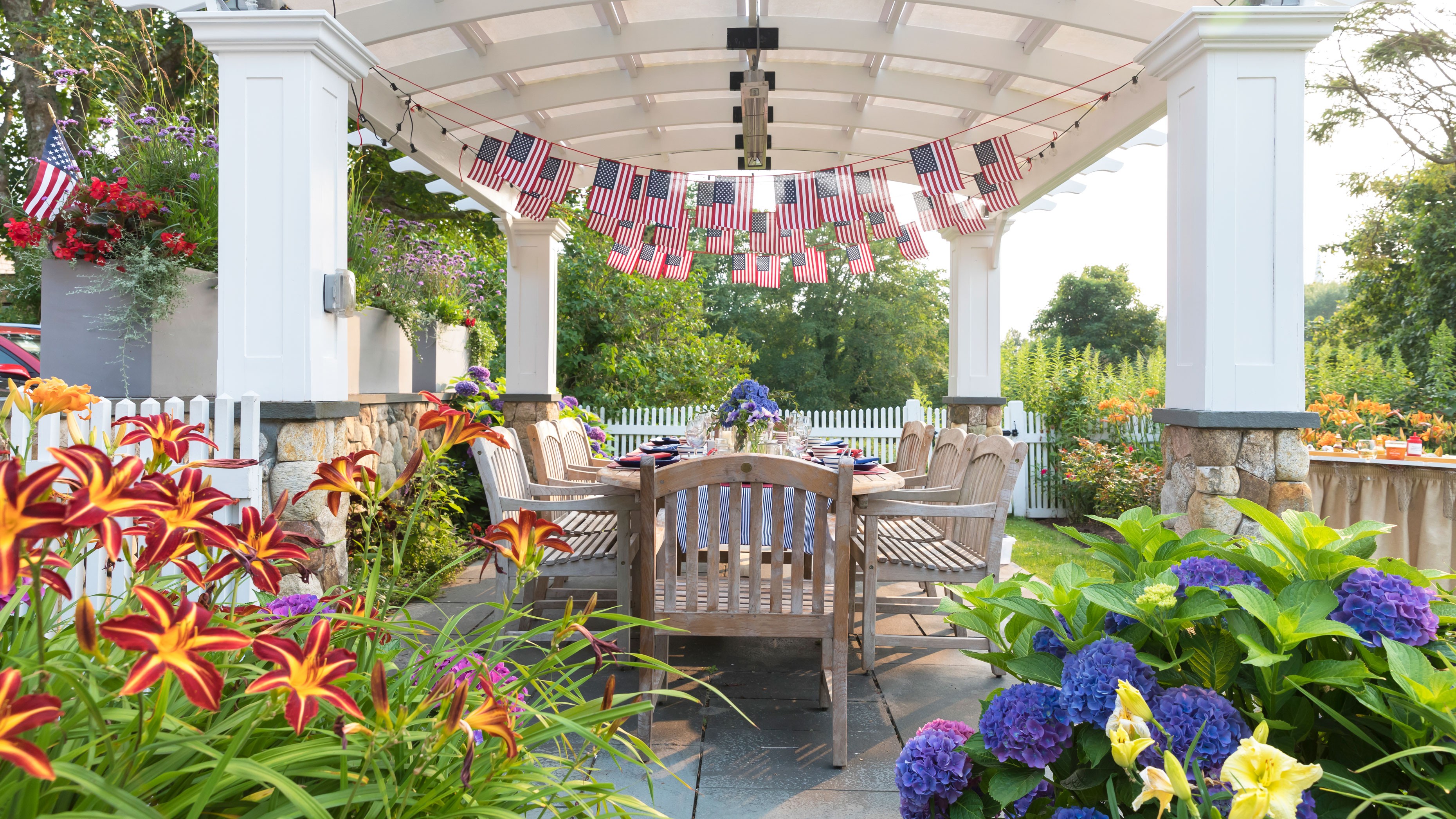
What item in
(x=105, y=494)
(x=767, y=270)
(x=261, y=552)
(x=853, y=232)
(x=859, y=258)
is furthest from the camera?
(x=767, y=270)

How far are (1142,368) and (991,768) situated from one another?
32.1 ft

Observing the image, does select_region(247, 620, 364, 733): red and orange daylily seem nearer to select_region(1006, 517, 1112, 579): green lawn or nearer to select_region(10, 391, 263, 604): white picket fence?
select_region(10, 391, 263, 604): white picket fence

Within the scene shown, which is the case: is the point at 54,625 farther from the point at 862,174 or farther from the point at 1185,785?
the point at 862,174

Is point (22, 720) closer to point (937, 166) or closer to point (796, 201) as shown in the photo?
point (937, 166)

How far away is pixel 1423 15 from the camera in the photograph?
34.8ft

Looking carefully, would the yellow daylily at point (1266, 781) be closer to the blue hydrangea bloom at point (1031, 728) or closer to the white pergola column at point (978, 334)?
the blue hydrangea bloom at point (1031, 728)

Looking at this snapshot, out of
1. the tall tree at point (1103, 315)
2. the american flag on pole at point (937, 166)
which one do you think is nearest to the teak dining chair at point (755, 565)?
the american flag on pole at point (937, 166)

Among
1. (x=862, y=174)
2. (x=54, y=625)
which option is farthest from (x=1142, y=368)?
(x=54, y=625)

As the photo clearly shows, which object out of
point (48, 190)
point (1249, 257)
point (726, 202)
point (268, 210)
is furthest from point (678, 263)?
point (1249, 257)

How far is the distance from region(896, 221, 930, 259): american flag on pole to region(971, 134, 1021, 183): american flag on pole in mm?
1022

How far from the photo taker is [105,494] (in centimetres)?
57

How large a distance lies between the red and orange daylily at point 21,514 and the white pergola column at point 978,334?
A: 639 centimetres

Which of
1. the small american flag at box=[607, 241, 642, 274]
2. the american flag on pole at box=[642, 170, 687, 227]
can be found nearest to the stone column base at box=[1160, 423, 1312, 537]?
the american flag on pole at box=[642, 170, 687, 227]

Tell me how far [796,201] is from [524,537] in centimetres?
484
